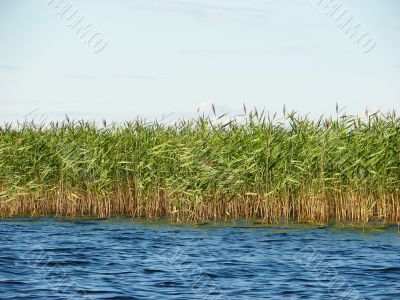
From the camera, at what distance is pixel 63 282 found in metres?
13.8

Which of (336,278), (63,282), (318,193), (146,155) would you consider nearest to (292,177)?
(318,193)

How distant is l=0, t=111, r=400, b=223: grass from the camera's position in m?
21.1

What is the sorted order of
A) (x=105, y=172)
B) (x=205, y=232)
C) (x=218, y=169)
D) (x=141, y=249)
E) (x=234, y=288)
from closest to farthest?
(x=234, y=288) → (x=141, y=249) → (x=205, y=232) → (x=218, y=169) → (x=105, y=172)

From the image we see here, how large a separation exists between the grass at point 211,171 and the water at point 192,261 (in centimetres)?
108

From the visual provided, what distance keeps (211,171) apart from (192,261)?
5459 mm

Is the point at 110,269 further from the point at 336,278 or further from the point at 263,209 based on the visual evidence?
the point at 263,209

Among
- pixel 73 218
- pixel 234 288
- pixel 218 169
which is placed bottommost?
pixel 234 288

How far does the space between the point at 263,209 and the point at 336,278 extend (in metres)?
8.70

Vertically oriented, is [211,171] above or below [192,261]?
above

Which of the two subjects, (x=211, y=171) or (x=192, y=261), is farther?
(x=211, y=171)

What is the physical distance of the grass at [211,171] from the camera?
69.3 ft

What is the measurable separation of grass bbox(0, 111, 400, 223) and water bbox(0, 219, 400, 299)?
3.55 ft

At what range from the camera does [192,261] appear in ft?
52.6

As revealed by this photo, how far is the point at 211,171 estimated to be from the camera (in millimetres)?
21141
